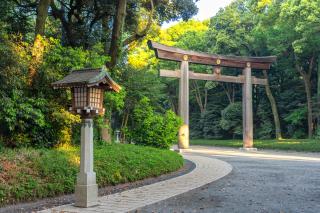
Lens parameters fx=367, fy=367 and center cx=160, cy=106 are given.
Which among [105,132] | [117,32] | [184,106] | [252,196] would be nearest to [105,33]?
[117,32]

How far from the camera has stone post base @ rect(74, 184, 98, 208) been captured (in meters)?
6.83

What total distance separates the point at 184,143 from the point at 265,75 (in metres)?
14.2

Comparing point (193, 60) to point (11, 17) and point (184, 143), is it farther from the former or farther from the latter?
point (11, 17)

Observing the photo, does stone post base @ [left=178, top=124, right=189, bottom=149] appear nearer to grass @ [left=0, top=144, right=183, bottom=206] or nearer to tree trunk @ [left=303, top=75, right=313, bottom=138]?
grass @ [left=0, top=144, right=183, bottom=206]

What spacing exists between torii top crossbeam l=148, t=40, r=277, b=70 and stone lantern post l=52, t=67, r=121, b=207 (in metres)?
12.9

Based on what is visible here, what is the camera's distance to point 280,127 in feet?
109

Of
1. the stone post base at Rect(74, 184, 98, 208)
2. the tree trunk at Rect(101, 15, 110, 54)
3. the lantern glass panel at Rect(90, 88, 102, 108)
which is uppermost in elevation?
the tree trunk at Rect(101, 15, 110, 54)

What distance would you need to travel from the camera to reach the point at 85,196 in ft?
22.5

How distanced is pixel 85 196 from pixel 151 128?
8.69 m

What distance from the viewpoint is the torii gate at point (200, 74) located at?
69.5ft

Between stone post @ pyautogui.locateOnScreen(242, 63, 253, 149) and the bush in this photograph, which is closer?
the bush

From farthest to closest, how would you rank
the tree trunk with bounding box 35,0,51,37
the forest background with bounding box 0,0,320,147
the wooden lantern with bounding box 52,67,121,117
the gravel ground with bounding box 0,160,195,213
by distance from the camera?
the tree trunk with bounding box 35,0,51,37 → the forest background with bounding box 0,0,320,147 → the wooden lantern with bounding box 52,67,121,117 → the gravel ground with bounding box 0,160,195,213

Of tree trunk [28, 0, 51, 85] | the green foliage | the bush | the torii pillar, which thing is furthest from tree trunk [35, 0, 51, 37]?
the green foliage

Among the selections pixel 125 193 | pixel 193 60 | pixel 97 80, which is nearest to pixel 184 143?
pixel 193 60
